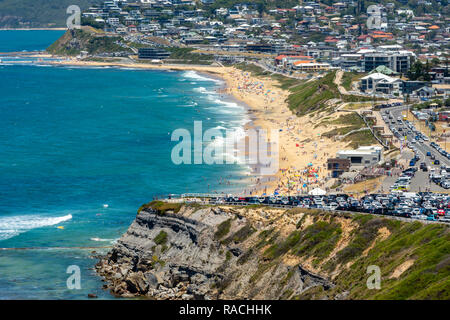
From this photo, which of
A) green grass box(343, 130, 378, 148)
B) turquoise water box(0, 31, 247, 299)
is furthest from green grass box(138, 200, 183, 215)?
green grass box(343, 130, 378, 148)

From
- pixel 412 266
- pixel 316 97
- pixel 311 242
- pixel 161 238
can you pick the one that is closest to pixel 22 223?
pixel 161 238

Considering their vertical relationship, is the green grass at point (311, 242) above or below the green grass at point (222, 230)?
above

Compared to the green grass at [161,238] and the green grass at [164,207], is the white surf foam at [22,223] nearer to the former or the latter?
the green grass at [164,207]

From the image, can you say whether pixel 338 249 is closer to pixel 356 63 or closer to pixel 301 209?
pixel 301 209

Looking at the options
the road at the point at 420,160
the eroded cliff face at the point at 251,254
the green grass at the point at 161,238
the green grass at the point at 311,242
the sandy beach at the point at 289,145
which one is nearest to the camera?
the eroded cliff face at the point at 251,254

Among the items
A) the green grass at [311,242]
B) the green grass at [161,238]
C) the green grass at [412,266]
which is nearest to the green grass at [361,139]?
the green grass at [161,238]

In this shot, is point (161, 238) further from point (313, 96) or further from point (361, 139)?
point (313, 96)
